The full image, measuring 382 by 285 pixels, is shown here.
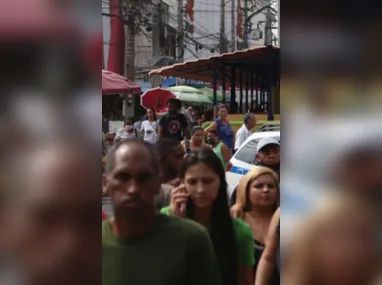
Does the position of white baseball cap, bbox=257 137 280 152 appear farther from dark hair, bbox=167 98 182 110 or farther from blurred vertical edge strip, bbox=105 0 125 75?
blurred vertical edge strip, bbox=105 0 125 75

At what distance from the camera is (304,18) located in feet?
4.42

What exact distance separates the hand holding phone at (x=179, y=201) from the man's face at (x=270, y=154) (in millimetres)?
213

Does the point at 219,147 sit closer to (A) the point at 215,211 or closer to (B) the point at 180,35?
(A) the point at 215,211

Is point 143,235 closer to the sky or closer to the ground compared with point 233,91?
closer to the ground

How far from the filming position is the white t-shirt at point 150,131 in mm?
1365

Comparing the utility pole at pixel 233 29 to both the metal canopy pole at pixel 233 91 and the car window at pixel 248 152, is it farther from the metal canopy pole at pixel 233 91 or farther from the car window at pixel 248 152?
the car window at pixel 248 152

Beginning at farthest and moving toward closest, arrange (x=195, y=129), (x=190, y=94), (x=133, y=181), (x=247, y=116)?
1. (x=190, y=94)
2. (x=247, y=116)
3. (x=195, y=129)
4. (x=133, y=181)

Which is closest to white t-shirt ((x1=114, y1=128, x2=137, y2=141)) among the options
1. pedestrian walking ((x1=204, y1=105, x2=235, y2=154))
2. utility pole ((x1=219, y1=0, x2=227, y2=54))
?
pedestrian walking ((x1=204, y1=105, x2=235, y2=154))

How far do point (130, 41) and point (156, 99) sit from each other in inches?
6.6

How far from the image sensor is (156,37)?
1.54 m

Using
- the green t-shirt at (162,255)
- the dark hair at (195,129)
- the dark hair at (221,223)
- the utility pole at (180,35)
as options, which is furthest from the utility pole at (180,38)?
the green t-shirt at (162,255)

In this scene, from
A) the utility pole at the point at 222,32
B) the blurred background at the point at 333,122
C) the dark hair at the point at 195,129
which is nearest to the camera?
the blurred background at the point at 333,122

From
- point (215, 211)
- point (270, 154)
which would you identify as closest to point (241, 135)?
point (270, 154)

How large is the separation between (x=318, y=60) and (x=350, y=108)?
139 millimetres
